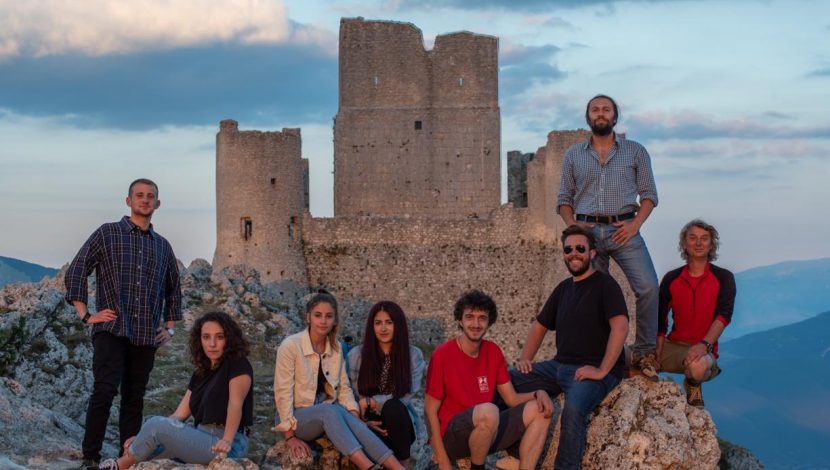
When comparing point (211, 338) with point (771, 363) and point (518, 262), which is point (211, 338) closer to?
point (518, 262)

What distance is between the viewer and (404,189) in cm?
3566

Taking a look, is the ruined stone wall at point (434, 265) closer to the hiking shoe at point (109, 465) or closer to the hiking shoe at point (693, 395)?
Result: the hiking shoe at point (693, 395)

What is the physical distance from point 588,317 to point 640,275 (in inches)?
37.5

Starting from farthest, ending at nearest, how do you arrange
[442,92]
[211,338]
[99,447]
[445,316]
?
[442,92]
[445,316]
[99,447]
[211,338]

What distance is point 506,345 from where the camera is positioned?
102ft

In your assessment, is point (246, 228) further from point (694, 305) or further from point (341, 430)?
A: point (341, 430)

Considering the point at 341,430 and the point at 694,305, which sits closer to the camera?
the point at 341,430

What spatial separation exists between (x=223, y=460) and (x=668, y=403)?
13.1 feet

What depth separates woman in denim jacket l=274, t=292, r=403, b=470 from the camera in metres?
10.2

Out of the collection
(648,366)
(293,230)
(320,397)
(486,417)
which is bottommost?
(486,417)

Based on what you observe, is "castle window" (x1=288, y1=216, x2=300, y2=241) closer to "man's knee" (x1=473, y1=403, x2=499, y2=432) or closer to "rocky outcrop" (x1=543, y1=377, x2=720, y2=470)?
"rocky outcrop" (x1=543, y1=377, x2=720, y2=470)

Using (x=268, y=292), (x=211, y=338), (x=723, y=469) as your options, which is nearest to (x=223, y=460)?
(x=211, y=338)

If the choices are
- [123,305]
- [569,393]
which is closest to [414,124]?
[123,305]

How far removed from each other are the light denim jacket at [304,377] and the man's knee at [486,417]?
119cm
